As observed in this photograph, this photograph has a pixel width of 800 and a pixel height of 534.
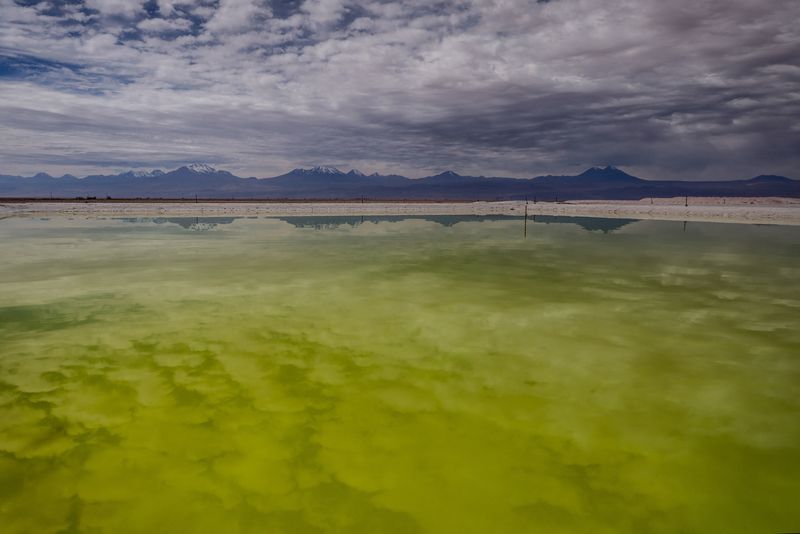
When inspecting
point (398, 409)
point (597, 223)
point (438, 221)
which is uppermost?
point (438, 221)

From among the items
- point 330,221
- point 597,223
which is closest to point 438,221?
point 330,221

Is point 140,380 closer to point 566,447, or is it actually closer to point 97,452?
point 97,452

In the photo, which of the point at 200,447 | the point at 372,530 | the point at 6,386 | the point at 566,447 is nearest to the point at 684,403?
the point at 566,447

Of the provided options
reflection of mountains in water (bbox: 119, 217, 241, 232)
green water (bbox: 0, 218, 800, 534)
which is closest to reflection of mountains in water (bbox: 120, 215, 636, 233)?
reflection of mountains in water (bbox: 119, 217, 241, 232)

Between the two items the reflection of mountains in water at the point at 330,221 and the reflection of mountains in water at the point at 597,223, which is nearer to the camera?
the reflection of mountains in water at the point at 597,223

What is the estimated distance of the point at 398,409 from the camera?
258 inches

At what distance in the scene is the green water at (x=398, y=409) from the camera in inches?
182

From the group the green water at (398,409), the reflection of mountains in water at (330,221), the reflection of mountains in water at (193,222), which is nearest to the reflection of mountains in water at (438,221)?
the reflection of mountains in water at (330,221)

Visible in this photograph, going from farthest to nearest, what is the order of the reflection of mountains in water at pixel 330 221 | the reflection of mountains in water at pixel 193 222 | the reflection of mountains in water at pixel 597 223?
the reflection of mountains in water at pixel 330 221
the reflection of mountains in water at pixel 597 223
the reflection of mountains in water at pixel 193 222

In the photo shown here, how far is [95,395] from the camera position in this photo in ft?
22.8

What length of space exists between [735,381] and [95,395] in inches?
375

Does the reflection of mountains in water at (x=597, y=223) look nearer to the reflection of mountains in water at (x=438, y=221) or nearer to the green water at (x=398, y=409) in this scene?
the reflection of mountains in water at (x=438, y=221)

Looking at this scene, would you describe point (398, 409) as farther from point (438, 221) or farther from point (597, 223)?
point (597, 223)

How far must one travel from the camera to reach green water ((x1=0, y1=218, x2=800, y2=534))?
4613mm
